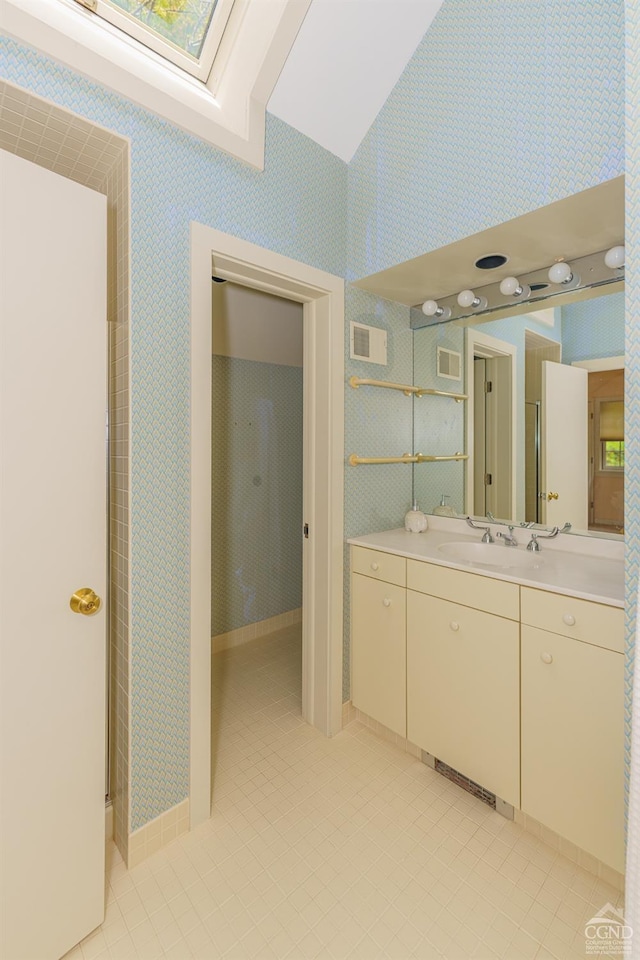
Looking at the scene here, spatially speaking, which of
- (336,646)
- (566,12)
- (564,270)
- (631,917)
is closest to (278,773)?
(336,646)

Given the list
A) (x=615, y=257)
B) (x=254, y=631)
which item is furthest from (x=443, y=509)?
(x=254, y=631)

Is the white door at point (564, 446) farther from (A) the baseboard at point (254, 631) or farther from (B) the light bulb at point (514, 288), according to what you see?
(A) the baseboard at point (254, 631)

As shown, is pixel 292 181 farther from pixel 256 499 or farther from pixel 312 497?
pixel 256 499

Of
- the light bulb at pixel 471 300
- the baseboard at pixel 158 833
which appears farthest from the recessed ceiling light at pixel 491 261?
the baseboard at pixel 158 833

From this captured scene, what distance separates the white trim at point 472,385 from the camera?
2.14 meters

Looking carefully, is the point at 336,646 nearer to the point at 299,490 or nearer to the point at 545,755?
the point at 545,755

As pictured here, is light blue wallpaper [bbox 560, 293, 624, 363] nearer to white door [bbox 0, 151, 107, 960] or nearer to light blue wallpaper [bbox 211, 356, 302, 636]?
white door [bbox 0, 151, 107, 960]

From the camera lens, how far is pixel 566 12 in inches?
52.1

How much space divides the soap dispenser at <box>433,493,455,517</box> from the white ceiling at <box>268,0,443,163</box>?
178 cm

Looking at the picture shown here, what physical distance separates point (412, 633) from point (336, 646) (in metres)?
0.42

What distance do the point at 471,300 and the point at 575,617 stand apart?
4.81 ft

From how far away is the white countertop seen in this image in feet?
4.61

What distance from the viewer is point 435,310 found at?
2.28 m

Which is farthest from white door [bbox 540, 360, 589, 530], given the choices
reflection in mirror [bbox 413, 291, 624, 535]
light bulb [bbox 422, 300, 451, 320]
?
light bulb [bbox 422, 300, 451, 320]
